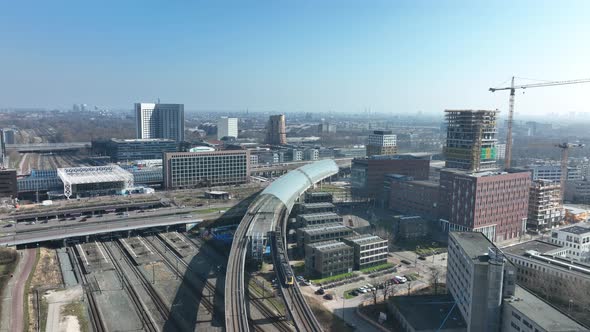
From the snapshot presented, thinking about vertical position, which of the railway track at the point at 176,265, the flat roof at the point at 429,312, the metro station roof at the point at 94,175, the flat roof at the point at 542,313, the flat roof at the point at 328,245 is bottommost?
the railway track at the point at 176,265

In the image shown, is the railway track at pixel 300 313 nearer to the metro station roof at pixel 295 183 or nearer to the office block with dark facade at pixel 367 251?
the office block with dark facade at pixel 367 251

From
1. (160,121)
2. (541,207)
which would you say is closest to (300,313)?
(541,207)

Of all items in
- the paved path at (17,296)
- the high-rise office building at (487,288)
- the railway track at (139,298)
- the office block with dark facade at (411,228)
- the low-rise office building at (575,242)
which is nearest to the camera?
the high-rise office building at (487,288)

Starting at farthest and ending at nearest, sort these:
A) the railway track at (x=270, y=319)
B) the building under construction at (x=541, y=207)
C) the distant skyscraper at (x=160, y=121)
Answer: the distant skyscraper at (x=160, y=121) → the building under construction at (x=541, y=207) → the railway track at (x=270, y=319)

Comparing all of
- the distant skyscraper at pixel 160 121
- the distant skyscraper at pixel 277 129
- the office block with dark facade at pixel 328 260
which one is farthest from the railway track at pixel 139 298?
the distant skyscraper at pixel 277 129

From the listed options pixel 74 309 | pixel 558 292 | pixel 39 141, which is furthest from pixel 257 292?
pixel 39 141

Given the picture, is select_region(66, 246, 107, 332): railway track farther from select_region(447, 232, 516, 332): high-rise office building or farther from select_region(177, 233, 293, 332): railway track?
select_region(447, 232, 516, 332): high-rise office building

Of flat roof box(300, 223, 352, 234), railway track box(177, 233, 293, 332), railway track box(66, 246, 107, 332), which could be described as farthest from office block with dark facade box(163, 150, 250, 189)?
railway track box(177, 233, 293, 332)

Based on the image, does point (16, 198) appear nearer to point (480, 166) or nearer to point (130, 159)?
point (130, 159)

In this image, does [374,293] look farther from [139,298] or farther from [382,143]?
[382,143]
